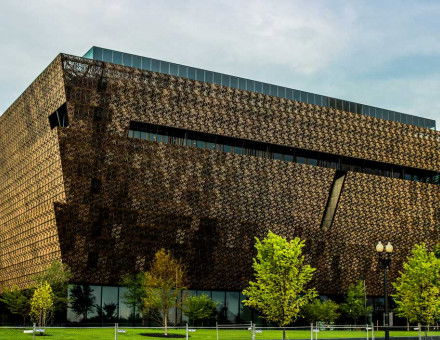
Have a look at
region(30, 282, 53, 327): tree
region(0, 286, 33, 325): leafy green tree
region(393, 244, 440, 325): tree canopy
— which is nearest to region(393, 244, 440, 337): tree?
region(393, 244, 440, 325): tree canopy

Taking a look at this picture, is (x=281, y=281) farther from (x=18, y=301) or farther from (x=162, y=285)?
(x=18, y=301)

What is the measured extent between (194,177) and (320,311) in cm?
2502

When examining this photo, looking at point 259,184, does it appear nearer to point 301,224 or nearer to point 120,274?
point 301,224

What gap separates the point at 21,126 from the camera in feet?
307

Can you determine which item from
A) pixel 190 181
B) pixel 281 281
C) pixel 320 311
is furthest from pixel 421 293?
pixel 190 181

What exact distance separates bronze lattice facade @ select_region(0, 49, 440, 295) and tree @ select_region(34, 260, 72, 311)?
2630 mm

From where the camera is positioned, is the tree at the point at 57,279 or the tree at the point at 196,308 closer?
the tree at the point at 57,279

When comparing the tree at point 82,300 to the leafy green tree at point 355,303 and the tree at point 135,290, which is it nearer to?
the tree at point 135,290

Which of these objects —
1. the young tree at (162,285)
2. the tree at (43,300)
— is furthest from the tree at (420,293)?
the tree at (43,300)

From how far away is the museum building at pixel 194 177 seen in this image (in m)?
79.2

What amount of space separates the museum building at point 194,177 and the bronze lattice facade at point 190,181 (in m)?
0.18

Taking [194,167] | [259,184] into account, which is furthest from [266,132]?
[194,167]

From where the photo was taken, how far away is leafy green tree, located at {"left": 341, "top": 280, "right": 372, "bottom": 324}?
96625mm

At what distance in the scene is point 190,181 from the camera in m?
85.9
